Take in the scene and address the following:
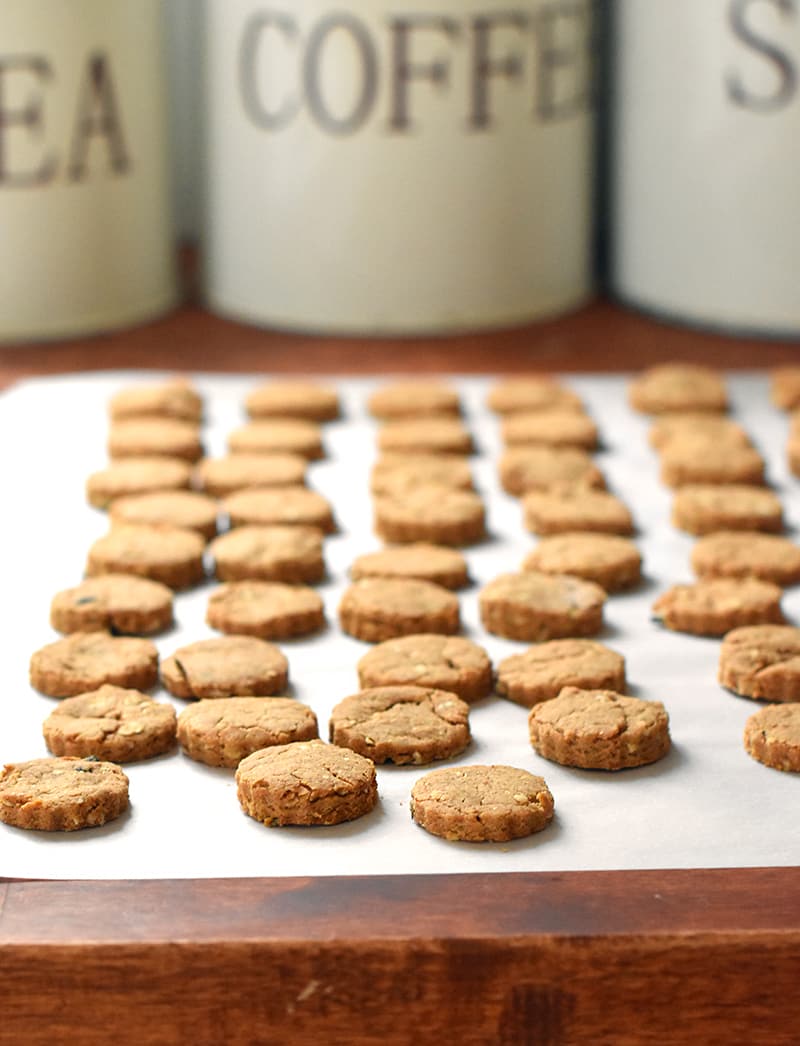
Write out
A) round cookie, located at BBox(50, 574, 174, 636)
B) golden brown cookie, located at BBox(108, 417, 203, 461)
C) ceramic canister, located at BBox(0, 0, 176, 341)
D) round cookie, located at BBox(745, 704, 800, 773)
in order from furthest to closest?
ceramic canister, located at BBox(0, 0, 176, 341)
golden brown cookie, located at BBox(108, 417, 203, 461)
round cookie, located at BBox(50, 574, 174, 636)
round cookie, located at BBox(745, 704, 800, 773)

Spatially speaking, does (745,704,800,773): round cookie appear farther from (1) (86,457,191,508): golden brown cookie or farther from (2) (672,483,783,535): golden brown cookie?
(1) (86,457,191,508): golden brown cookie

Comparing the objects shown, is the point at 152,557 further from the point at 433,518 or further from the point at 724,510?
the point at 724,510

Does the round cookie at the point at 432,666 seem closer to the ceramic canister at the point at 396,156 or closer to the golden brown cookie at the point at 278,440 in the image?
the golden brown cookie at the point at 278,440

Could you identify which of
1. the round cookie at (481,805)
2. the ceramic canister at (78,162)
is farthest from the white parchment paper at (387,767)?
the ceramic canister at (78,162)

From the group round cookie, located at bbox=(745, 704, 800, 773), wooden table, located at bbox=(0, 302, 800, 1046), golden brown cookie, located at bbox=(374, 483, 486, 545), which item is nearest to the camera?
wooden table, located at bbox=(0, 302, 800, 1046)

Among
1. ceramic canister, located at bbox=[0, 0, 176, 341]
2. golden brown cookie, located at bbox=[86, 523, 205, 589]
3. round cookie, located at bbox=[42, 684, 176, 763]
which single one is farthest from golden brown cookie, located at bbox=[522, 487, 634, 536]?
ceramic canister, located at bbox=[0, 0, 176, 341]

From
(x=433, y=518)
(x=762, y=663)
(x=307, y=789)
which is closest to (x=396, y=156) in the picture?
(x=433, y=518)

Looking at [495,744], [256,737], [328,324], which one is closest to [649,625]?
[495,744]
